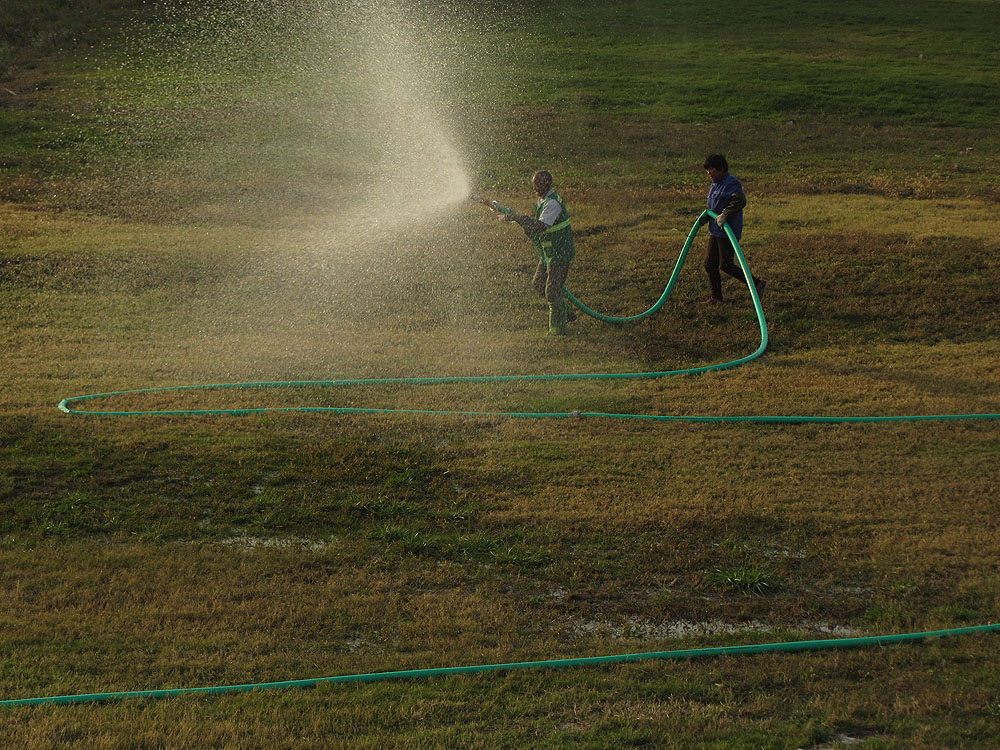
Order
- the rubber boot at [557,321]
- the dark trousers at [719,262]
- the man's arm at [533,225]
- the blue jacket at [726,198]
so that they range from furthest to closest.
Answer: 1. the dark trousers at [719,262]
2. the rubber boot at [557,321]
3. the blue jacket at [726,198]
4. the man's arm at [533,225]

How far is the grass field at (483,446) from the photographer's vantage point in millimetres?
5387

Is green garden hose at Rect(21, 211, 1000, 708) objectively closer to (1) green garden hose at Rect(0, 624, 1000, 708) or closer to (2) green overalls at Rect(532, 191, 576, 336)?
(1) green garden hose at Rect(0, 624, 1000, 708)

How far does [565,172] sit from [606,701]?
16.3 m

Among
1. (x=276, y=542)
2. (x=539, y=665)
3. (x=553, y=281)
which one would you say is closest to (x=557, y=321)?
(x=553, y=281)

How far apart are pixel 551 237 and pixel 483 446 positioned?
11.6ft

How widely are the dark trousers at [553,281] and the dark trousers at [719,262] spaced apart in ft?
6.17

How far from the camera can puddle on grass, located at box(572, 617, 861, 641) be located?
234 inches

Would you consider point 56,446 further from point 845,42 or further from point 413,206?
point 845,42

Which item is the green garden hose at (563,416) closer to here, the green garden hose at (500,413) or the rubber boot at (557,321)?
the green garden hose at (500,413)

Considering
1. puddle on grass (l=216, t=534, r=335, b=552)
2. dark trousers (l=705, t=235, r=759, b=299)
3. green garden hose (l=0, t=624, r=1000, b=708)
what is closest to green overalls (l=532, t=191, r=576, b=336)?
dark trousers (l=705, t=235, r=759, b=299)

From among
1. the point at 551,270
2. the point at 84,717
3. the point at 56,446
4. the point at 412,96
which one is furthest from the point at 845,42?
the point at 84,717

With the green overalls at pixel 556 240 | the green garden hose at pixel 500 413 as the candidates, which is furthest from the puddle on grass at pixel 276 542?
the green overalls at pixel 556 240

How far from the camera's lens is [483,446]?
8.70 meters

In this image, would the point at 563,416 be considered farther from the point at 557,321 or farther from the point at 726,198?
the point at 726,198
